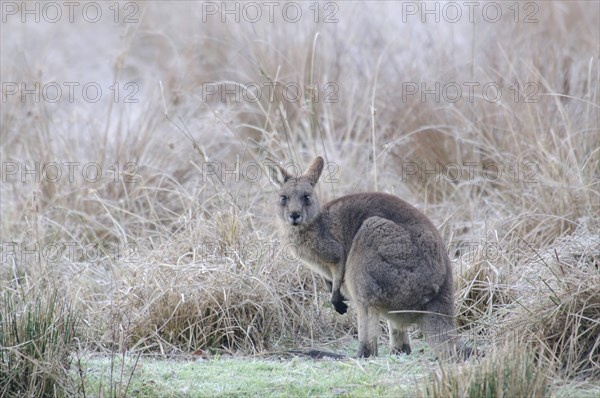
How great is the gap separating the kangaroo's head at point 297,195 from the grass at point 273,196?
1.91ft

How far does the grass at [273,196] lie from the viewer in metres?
5.29

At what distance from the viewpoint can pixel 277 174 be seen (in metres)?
6.61

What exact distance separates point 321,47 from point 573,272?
577 cm

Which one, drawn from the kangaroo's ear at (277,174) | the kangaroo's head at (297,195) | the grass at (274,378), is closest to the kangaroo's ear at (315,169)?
the kangaroo's head at (297,195)

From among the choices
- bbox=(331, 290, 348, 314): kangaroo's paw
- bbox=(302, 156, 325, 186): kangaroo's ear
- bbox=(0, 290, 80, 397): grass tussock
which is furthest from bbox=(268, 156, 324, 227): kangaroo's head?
bbox=(0, 290, 80, 397): grass tussock

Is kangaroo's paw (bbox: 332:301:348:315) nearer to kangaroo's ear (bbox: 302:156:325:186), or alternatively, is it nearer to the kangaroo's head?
the kangaroo's head

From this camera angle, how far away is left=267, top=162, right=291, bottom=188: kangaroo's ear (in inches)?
258

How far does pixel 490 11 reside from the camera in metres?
12.3

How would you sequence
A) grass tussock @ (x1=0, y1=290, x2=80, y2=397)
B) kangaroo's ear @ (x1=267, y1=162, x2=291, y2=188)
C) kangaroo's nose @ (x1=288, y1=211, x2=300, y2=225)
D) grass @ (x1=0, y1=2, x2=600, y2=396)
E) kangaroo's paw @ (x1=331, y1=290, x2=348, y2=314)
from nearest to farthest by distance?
grass tussock @ (x1=0, y1=290, x2=80, y2=397) < grass @ (x1=0, y1=2, x2=600, y2=396) < kangaroo's paw @ (x1=331, y1=290, x2=348, y2=314) < kangaroo's nose @ (x1=288, y1=211, x2=300, y2=225) < kangaroo's ear @ (x1=267, y1=162, x2=291, y2=188)

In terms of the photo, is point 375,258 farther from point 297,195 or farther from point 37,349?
point 37,349

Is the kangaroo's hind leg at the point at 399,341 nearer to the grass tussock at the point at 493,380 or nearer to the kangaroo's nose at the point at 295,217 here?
the kangaroo's nose at the point at 295,217

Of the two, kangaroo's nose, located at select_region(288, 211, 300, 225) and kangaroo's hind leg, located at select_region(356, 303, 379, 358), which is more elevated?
kangaroo's nose, located at select_region(288, 211, 300, 225)

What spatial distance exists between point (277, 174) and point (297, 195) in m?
0.31

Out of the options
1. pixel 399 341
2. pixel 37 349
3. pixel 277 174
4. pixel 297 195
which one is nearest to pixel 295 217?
pixel 297 195
